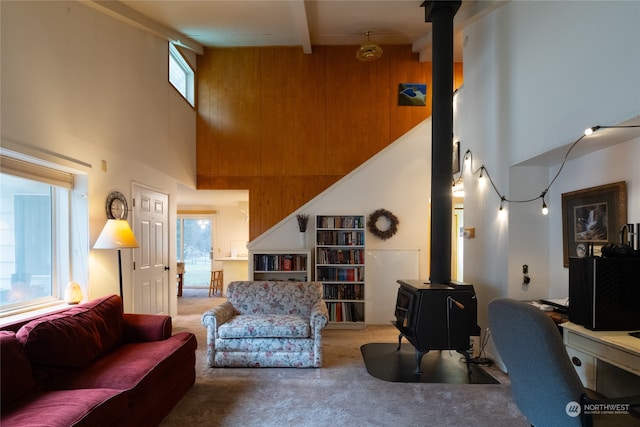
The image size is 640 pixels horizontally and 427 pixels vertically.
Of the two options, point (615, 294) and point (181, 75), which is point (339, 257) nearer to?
point (615, 294)

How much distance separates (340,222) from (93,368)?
11.9 feet

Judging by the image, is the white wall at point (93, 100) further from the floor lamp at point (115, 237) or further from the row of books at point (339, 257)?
the row of books at point (339, 257)

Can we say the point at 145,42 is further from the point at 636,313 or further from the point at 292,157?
the point at 636,313

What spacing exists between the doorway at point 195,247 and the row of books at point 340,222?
484 centimetres

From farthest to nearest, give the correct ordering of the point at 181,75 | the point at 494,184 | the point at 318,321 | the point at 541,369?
the point at 181,75 → the point at 494,184 → the point at 318,321 → the point at 541,369

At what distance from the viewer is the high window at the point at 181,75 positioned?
5.58 m

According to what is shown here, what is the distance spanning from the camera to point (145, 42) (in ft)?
15.3

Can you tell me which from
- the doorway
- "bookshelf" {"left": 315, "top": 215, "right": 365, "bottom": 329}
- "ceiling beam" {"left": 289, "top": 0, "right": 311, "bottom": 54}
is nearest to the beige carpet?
"bookshelf" {"left": 315, "top": 215, "right": 365, "bottom": 329}

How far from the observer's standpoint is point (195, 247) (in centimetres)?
952

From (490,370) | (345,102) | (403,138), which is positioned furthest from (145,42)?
(490,370)

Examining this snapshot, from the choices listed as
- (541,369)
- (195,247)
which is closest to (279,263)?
(541,369)

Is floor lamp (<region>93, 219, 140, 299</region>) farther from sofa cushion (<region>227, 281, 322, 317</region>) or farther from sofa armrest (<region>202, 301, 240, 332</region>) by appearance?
sofa cushion (<region>227, 281, 322, 317</region>)

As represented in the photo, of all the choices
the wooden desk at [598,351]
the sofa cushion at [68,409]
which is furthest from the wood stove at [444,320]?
the sofa cushion at [68,409]

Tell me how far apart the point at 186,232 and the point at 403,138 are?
6546 mm
